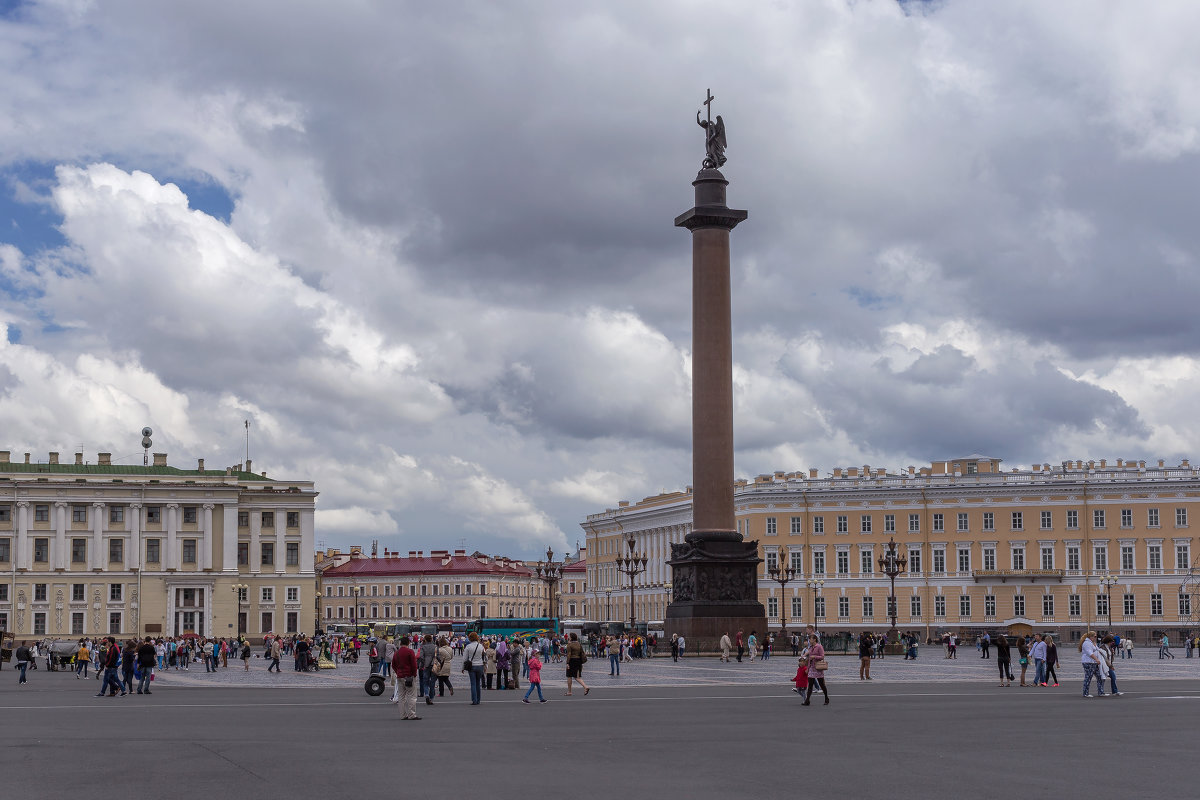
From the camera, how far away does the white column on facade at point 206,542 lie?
371 feet

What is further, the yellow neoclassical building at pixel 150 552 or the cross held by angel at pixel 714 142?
the yellow neoclassical building at pixel 150 552

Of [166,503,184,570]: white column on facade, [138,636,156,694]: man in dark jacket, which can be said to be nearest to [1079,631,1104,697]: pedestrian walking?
[138,636,156,694]: man in dark jacket

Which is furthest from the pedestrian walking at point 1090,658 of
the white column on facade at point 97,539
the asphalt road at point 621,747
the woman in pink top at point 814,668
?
the white column on facade at point 97,539

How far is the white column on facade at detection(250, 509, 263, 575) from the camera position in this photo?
379 feet

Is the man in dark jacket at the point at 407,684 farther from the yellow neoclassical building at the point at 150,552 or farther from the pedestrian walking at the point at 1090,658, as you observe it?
the yellow neoclassical building at the point at 150,552

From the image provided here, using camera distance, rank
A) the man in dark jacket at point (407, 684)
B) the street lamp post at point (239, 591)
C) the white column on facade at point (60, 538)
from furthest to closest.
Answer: the street lamp post at point (239, 591), the white column on facade at point (60, 538), the man in dark jacket at point (407, 684)

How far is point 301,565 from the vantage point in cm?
11656

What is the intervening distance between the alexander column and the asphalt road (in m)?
21.9

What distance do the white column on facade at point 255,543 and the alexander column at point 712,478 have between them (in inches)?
2653

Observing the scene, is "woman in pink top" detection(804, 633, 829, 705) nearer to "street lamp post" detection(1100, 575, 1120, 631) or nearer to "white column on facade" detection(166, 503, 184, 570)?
"street lamp post" detection(1100, 575, 1120, 631)

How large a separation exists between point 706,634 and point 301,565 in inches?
2731

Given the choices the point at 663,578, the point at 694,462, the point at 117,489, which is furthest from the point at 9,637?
the point at 663,578

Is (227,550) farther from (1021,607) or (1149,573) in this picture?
(1149,573)

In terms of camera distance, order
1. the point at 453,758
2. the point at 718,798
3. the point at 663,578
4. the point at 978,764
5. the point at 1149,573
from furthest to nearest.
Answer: the point at 663,578, the point at 1149,573, the point at 453,758, the point at 978,764, the point at 718,798
